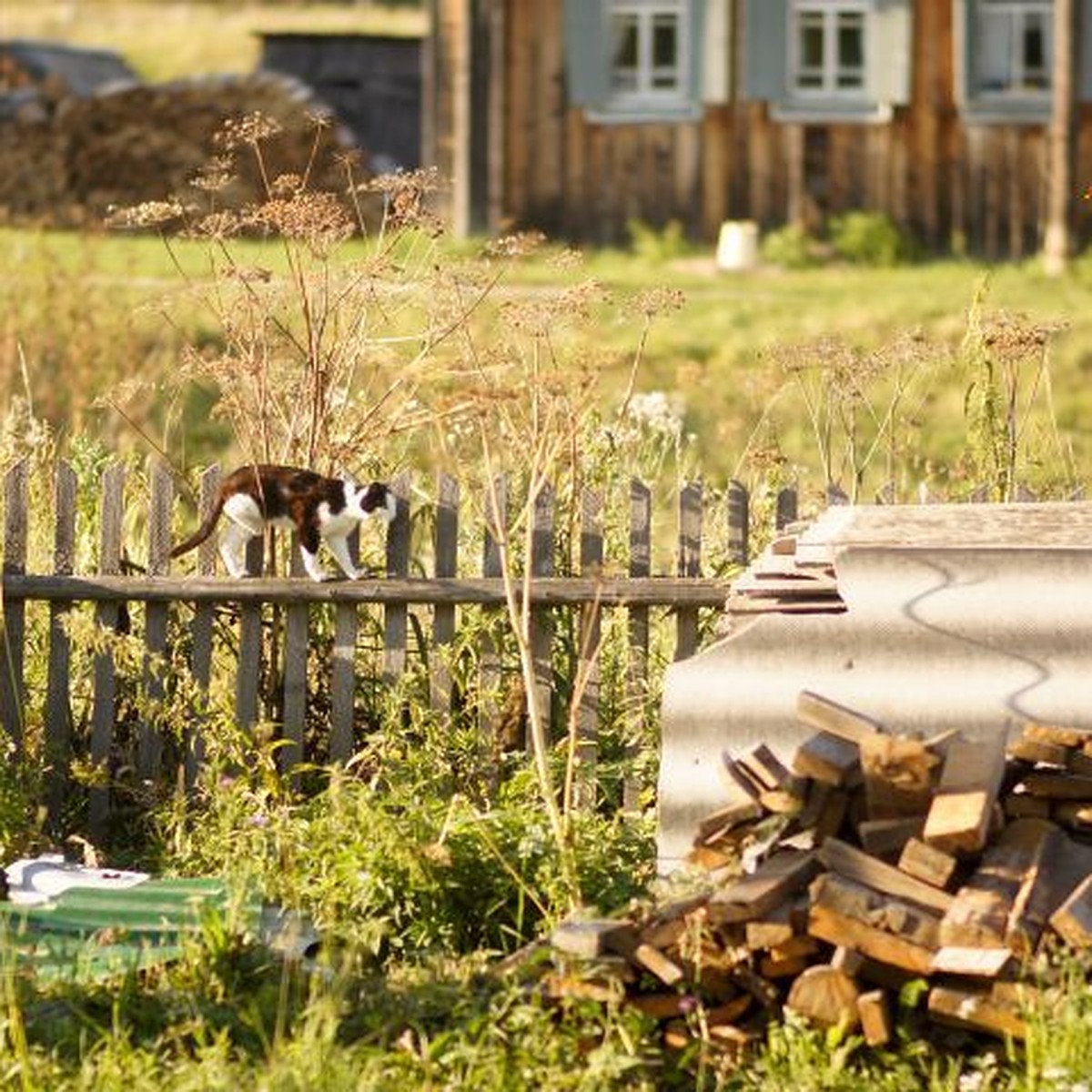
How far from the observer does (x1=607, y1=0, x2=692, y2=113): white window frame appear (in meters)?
23.5

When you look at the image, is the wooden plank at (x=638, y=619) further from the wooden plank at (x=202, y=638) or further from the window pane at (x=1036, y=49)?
the window pane at (x=1036, y=49)

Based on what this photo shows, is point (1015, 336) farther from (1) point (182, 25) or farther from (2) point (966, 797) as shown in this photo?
(1) point (182, 25)

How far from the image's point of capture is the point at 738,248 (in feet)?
73.2

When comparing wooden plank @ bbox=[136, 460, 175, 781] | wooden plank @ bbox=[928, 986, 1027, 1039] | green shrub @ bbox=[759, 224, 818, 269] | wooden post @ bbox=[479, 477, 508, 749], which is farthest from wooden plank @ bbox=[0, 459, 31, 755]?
green shrub @ bbox=[759, 224, 818, 269]

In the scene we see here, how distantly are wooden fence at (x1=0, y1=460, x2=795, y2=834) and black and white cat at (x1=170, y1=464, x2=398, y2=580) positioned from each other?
0.12 m

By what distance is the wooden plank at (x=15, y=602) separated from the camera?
26.3 feet

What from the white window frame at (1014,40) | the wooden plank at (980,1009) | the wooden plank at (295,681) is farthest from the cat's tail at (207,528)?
the white window frame at (1014,40)

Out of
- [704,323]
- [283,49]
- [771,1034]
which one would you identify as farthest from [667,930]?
[283,49]

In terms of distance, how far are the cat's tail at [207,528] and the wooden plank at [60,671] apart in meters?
0.34

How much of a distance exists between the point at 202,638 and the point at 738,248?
48.4 feet

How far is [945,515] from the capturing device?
7469 millimetres

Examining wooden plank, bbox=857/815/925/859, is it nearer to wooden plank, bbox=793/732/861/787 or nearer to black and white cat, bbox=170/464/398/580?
wooden plank, bbox=793/732/861/787

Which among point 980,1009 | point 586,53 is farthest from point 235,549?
point 586,53

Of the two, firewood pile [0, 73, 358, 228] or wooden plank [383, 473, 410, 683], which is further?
firewood pile [0, 73, 358, 228]
